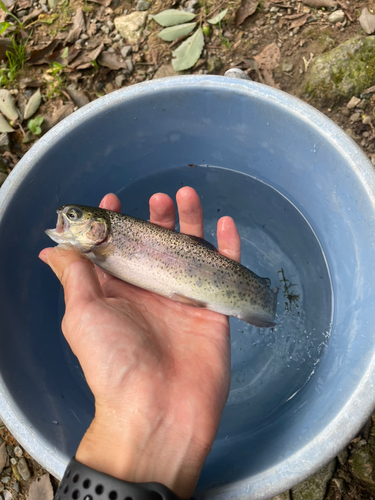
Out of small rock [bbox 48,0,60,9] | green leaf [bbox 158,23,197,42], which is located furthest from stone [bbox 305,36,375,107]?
small rock [bbox 48,0,60,9]

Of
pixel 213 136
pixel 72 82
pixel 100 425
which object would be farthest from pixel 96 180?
pixel 100 425

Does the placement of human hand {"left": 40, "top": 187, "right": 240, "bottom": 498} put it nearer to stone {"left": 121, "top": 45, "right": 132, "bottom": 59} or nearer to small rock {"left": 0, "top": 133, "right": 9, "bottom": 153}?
small rock {"left": 0, "top": 133, "right": 9, "bottom": 153}

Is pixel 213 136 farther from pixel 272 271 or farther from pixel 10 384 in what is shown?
pixel 10 384

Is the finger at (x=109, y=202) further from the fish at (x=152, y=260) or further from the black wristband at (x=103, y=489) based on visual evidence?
the black wristband at (x=103, y=489)

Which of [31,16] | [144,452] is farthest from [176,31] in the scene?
[144,452]

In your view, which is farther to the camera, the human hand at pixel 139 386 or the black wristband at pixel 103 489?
the human hand at pixel 139 386

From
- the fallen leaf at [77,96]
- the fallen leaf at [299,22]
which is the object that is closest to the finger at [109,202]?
the fallen leaf at [77,96]
